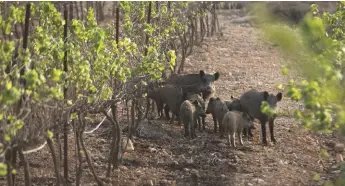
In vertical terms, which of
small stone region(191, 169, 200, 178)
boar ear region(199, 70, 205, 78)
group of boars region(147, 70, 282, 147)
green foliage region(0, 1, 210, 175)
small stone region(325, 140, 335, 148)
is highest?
green foliage region(0, 1, 210, 175)

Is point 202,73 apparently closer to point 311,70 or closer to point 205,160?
point 205,160

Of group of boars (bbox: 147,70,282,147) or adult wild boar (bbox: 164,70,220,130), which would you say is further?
adult wild boar (bbox: 164,70,220,130)

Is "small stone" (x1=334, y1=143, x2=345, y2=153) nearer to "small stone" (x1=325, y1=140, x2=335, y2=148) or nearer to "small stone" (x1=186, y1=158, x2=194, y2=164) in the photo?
"small stone" (x1=325, y1=140, x2=335, y2=148)

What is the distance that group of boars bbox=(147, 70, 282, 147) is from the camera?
1120 cm

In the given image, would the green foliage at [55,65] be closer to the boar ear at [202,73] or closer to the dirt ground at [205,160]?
the dirt ground at [205,160]

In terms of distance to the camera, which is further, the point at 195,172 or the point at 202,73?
the point at 202,73

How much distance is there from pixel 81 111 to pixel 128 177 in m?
2.40

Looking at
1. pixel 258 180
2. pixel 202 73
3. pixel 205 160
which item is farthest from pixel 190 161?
pixel 202 73

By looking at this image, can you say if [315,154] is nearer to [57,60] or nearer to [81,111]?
[81,111]

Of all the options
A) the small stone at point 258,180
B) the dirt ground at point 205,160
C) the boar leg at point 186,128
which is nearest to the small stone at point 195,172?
the dirt ground at point 205,160

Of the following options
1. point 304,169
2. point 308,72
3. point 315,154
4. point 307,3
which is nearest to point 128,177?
point 304,169

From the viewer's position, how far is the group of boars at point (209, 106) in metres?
11.2

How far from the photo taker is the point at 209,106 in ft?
41.0

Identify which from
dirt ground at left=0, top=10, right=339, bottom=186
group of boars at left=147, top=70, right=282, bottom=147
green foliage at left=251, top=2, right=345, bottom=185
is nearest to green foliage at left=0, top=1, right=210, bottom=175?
dirt ground at left=0, top=10, right=339, bottom=186
